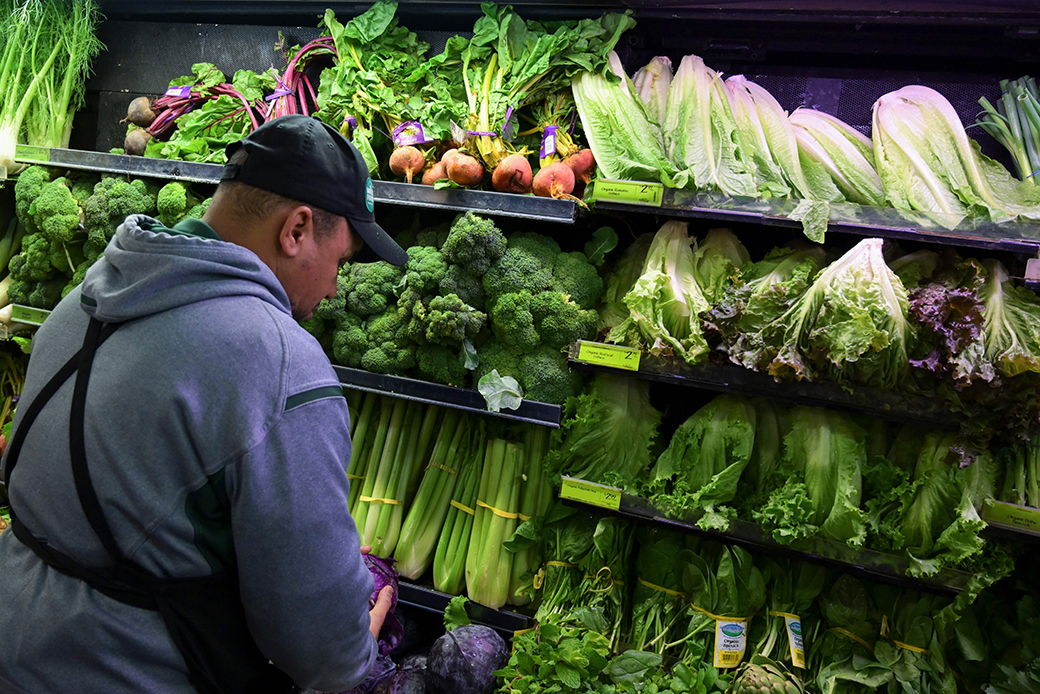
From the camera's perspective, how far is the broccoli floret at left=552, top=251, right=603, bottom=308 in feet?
8.18

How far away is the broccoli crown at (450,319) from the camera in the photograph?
95.4 inches

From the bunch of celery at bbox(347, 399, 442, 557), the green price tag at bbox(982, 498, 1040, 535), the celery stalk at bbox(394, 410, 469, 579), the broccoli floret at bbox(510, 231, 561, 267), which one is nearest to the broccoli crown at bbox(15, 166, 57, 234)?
the bunch of celery at bbox(347, 399, 442, 557)

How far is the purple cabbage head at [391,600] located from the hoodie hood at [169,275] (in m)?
1.37

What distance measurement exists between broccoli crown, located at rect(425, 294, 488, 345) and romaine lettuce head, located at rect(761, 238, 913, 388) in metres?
1.00

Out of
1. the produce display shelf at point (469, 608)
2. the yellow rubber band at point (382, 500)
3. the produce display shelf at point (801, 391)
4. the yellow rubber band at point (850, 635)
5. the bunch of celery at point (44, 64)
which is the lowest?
the produce display shelf at point (469, 608)

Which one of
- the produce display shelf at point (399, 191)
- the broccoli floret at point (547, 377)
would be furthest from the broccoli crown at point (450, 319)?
the produce display shelf at point (399, 191)

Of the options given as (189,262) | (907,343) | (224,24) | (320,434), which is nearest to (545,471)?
(907,343)

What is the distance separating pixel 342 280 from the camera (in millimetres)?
2750

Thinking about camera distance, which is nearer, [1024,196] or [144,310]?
[144,310]

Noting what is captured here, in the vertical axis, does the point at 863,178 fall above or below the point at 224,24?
below

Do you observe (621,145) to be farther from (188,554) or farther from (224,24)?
(224,24)

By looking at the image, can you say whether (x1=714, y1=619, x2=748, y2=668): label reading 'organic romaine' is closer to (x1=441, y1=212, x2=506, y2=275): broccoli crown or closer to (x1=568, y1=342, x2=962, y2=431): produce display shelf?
(x1=568, y1=342, x2=962, y2=431): produce display shelf

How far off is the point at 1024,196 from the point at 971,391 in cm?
70

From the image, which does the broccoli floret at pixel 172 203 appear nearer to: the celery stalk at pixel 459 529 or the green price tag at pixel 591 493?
the celery stalk at pixel 459 529
